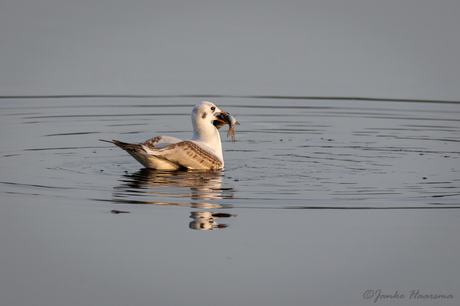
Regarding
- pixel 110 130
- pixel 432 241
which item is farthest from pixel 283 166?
pixel 110 130

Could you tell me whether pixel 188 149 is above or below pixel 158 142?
below

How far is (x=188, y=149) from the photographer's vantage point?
456 inches

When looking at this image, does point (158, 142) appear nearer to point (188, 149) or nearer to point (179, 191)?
point (188, 149)

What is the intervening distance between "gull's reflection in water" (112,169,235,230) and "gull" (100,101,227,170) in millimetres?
146

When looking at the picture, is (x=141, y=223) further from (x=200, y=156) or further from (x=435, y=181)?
(x=435, y=181)

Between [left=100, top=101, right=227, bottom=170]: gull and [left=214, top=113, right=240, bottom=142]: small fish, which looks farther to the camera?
[left=214, top=113, right=240, bottom=142]: small fish

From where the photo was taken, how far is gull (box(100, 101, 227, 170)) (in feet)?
37.0

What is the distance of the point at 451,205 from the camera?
9.35m

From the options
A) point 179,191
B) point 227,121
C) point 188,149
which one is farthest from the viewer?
point 227,121

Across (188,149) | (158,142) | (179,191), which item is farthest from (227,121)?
(179,191)

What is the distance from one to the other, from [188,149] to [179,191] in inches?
64.0

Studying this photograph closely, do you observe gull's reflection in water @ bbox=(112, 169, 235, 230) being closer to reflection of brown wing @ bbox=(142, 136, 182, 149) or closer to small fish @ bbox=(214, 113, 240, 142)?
reflection of brown wing @ bbox=(142, 136, 182, 149)

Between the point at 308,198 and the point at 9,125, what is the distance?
8511 mm

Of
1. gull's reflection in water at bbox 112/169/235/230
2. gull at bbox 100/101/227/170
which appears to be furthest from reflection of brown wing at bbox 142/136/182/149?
gull's reflection in water at bbox 112/169/235/230
